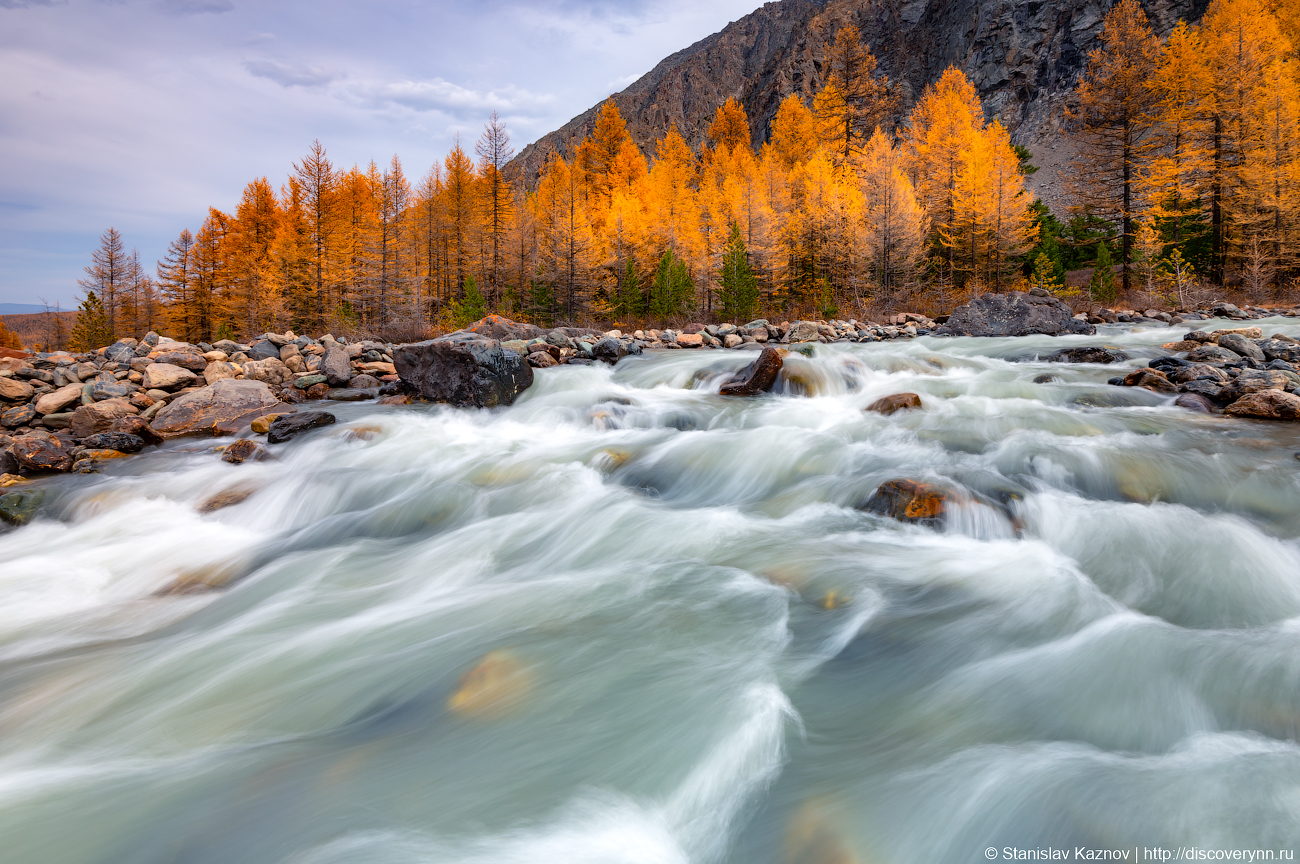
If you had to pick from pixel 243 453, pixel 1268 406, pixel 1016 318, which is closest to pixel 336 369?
pixel 243 453

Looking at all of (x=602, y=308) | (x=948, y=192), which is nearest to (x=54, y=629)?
(x=602, y=308)

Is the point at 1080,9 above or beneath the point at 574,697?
above

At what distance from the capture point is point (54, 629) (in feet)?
11.3

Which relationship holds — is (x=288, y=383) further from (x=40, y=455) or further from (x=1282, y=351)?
(x=1282, y=351)

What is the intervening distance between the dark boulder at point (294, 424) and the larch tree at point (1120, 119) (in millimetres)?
29592

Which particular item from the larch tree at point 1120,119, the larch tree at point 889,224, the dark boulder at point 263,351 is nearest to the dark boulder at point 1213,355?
the dark boulder at point 263,351

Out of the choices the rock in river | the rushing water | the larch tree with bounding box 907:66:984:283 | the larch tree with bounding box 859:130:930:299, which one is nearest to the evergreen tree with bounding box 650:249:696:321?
the larch tree with bounding box 859:130:930:299

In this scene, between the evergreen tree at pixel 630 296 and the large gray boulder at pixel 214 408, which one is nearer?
the large gray boulder at pixel 214 408

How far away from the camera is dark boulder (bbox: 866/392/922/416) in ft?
23.4

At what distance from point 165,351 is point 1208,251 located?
3678 centimetres

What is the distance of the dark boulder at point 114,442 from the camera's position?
712 centimetres

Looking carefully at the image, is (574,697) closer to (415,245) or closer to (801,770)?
(801,770)

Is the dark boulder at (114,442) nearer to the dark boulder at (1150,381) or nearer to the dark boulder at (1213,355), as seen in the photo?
the dark boulder at (1150,381)

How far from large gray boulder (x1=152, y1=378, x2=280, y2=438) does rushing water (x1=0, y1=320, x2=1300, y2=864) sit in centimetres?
252
